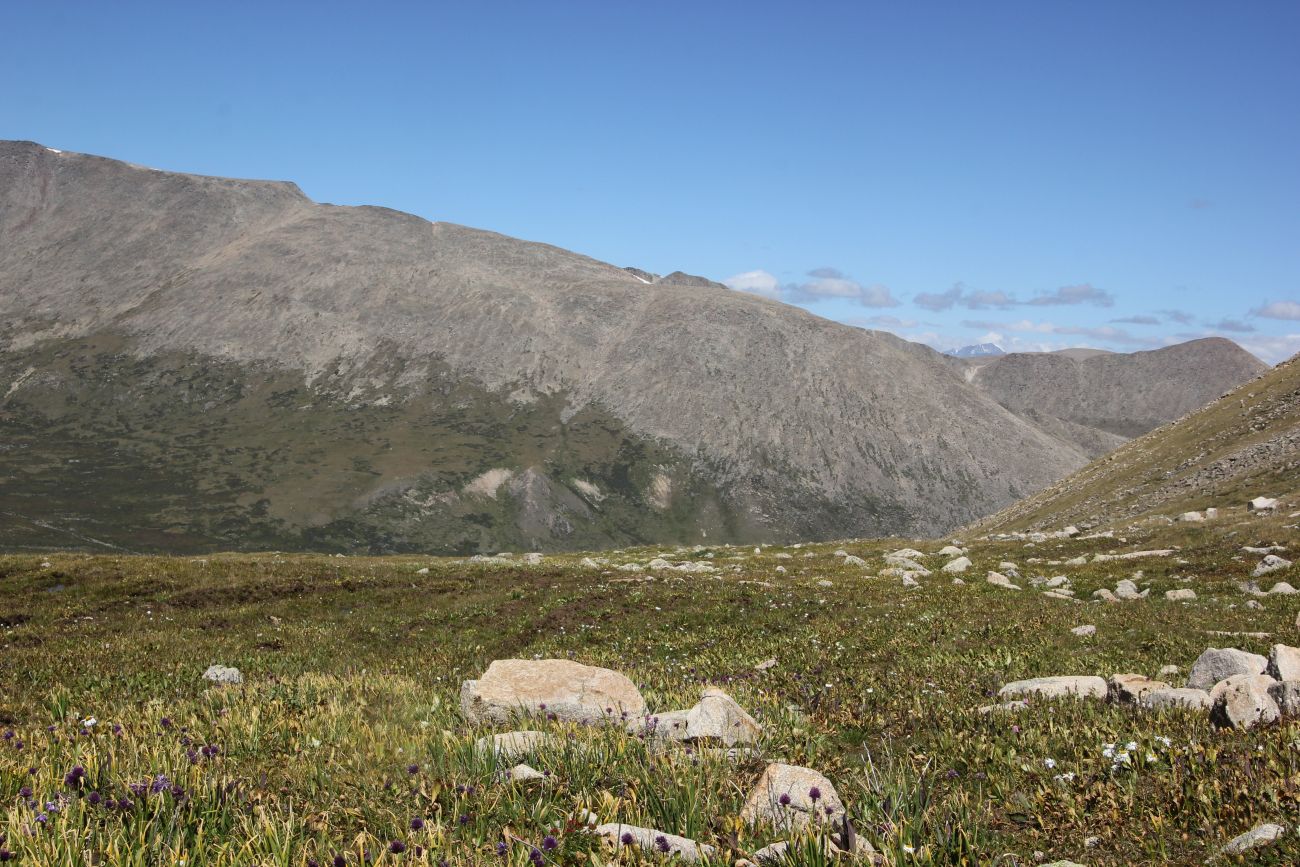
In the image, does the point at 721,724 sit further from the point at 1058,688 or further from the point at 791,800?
the point at 1058,688

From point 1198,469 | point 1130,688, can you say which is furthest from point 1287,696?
point 1198,469

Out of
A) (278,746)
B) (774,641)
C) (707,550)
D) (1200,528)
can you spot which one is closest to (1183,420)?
(1200,528)

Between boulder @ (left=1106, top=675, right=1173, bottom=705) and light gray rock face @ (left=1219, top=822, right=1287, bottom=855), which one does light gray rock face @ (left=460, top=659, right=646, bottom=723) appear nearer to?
light gray rock face @ (left=1219, top=822, right=1287, bottom=855)

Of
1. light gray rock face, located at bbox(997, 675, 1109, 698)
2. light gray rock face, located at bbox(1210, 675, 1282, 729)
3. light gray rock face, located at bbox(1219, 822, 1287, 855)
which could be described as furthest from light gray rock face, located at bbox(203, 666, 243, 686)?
light gray rock face, located at bbox(1210, 675, 1282, 729)

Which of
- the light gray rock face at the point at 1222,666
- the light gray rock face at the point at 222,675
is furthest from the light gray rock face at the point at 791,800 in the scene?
the light gray rock face at the point at 222,675

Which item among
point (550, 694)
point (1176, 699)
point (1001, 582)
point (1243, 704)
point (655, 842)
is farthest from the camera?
point (1001, 582)

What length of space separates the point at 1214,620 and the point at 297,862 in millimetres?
24009

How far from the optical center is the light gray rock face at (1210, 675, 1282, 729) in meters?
8.67

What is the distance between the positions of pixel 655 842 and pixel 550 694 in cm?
556

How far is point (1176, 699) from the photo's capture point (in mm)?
9898

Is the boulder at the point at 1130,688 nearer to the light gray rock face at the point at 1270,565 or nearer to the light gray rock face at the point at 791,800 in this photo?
the light gray rock face at the point at 791,800

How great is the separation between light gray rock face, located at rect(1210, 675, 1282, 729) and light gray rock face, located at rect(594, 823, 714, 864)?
6819mm

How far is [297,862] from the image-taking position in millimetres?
5105

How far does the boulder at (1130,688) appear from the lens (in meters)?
10.5
